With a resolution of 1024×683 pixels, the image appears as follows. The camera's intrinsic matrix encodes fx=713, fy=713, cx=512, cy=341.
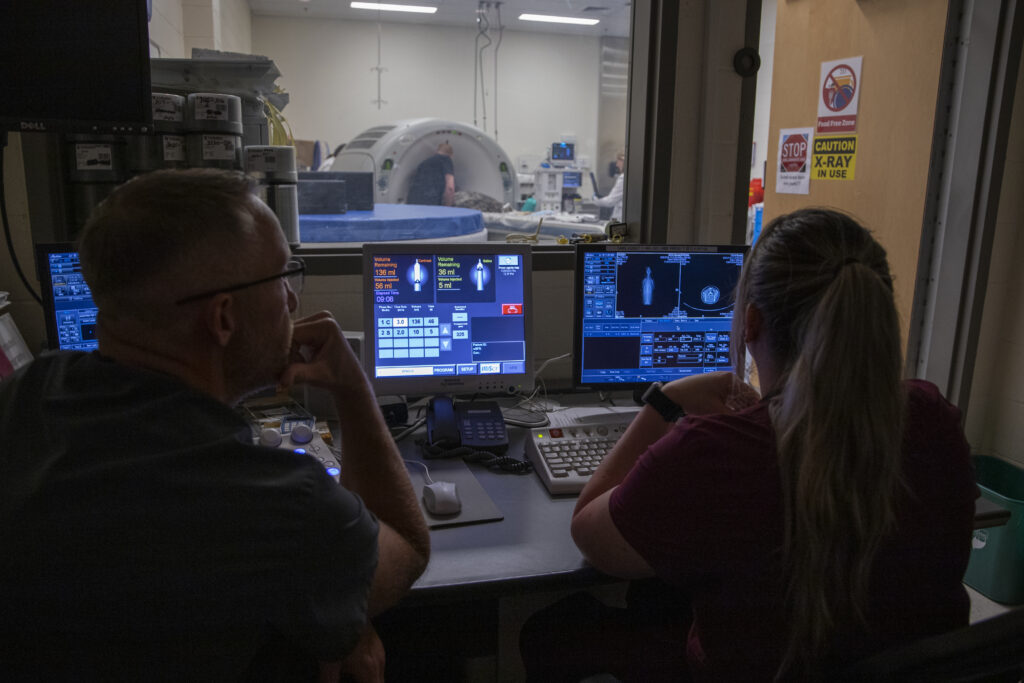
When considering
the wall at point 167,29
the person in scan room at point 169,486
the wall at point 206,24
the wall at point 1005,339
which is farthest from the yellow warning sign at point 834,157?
the wall at point 206,24

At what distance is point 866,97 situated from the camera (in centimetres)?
276

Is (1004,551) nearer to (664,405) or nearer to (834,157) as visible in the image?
(834,157)

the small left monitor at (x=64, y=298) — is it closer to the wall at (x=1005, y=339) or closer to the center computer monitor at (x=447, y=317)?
the center computer monitor at (x=447, y=317)

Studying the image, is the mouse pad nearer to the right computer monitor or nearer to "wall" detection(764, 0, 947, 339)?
the right computer monitor

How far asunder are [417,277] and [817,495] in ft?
3.46

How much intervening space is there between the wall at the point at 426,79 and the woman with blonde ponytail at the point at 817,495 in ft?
26.4

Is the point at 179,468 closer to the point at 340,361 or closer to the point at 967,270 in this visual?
the point at 340,361

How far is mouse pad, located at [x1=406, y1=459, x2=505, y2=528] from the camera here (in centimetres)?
130

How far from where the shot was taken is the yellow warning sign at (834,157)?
2842mm

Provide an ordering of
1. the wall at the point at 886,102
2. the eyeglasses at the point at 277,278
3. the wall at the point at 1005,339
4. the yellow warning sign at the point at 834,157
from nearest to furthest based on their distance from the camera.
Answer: the eyeglasses at the point at 277,278 < the wall at the point at 1005,339 < the wall at the point at 886,102 < the yellow warning sign at the point at 834,157

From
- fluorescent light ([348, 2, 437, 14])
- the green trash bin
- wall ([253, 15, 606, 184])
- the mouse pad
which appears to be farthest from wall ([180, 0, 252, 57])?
the green trash bin

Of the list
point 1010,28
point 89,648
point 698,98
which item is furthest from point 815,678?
point 1010,28

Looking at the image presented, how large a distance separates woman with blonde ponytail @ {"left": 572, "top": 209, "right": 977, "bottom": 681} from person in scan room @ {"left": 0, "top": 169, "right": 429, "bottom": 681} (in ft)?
1.28

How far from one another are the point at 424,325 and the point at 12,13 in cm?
100
